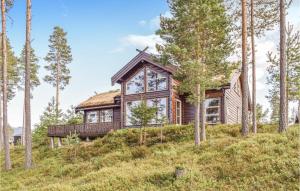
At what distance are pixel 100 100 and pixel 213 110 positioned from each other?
1241cm

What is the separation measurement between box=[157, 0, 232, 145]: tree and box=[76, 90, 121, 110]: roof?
45.2ft

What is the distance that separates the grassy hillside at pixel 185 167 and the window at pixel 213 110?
14.4ft

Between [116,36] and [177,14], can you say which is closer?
[177,14]

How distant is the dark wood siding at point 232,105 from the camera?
28.1 meters

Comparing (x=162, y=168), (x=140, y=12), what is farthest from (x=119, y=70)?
(x=162, y=168)

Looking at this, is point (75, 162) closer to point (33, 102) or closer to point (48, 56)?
point (48, 56)

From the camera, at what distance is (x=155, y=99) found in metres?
28.7

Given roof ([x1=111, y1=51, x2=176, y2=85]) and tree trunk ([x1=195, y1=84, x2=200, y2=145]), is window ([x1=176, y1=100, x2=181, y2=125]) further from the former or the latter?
tree trunk ([x1=195, y1=84, x2=200, y2=145])

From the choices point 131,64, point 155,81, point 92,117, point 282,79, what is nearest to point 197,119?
point 282,79

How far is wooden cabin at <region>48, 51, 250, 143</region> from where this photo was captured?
2767 centimetres

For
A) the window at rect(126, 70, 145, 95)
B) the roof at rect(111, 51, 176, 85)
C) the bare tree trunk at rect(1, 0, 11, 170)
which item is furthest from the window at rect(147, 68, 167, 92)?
the bare tree trunk at rect(1, 0, 11, 170)

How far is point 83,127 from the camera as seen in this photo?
29.7 metres

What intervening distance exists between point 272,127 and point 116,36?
13.9 metres

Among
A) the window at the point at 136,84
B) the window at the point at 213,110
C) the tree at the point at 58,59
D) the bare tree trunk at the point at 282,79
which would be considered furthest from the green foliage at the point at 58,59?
the bare tree trunk at the point at 282,79
